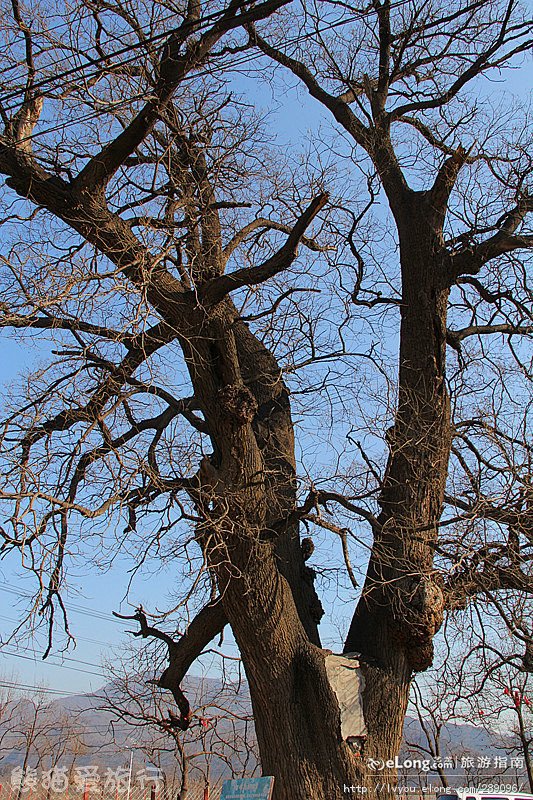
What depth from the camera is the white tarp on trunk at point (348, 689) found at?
482 cm

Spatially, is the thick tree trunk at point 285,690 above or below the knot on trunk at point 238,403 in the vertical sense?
below

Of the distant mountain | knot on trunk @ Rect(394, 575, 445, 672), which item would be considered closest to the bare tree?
the distant mountain

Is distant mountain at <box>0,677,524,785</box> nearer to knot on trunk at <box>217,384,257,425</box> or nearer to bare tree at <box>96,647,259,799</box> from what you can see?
bare tree at <box>96,647,259,799</box>

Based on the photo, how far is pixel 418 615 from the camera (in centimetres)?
510

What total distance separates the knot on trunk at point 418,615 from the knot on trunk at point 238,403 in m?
1.76

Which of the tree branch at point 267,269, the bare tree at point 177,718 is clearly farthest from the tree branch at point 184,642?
the tree branch at point 267,269

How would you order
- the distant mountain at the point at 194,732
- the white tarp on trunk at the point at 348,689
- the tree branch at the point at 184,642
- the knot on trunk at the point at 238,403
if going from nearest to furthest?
the white tarp on trunk at the point at 348,689 → the knot on trunk at the point at 238,403 → the tree branch at the point at 184,642 → the distant mountain at the point at 194,732

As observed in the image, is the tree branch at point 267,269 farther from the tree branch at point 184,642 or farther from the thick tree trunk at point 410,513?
the tree branch at point 184,642

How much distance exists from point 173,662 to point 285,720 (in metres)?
1.69

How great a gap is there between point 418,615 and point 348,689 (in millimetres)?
759

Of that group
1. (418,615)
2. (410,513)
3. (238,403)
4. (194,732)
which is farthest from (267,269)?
(194,732)

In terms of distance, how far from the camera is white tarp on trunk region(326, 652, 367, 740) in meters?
4.82

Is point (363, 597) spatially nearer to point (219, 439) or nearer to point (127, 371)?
point (219, 439)

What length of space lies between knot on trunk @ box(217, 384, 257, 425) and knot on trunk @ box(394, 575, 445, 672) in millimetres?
1764
